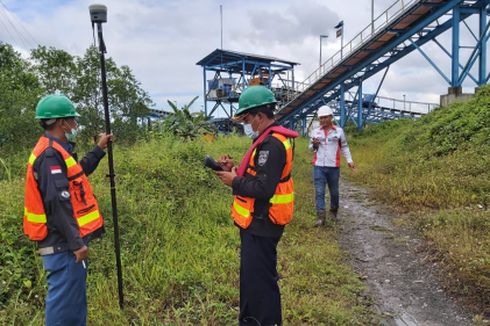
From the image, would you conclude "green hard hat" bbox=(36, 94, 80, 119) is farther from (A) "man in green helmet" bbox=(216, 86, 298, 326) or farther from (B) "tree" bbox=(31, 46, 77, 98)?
(B) "tree" bbox=(31, 46, 77, 98)

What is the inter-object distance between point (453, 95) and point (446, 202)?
972 centimetres

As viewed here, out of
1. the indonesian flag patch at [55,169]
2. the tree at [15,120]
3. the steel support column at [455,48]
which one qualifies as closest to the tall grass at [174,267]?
the indonesian flag patch at [55,169]

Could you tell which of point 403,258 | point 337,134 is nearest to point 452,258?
point 403,258

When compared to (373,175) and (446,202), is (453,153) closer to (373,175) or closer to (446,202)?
(373,175)

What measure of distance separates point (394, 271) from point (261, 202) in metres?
2.68

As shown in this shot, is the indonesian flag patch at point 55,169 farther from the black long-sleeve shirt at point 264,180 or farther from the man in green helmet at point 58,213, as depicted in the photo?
the black long-sleeve shirt at point 264,180

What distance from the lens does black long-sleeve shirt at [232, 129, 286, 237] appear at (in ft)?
8.28

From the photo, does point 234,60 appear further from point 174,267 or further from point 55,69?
point 174,267

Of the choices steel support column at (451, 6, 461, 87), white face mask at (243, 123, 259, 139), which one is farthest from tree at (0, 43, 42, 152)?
steel support column at (451, 6, 461, 87)

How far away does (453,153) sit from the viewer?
8.51 meters

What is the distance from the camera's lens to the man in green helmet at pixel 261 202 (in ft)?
8.45

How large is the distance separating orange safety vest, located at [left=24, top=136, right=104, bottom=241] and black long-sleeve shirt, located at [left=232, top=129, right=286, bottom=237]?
104 cm

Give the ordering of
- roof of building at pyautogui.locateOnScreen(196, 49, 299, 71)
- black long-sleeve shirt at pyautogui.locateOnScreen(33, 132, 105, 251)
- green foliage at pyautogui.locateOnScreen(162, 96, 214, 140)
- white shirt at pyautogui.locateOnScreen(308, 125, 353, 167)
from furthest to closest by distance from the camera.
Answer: roof of building at pyautogui.locateOnScreen(196, 49, 299, 71), green foliage at pyautogui.locateOnScreen(162, 96, 214, 140), white shirt at pyautogui.locateOnScreen(308, 125, 353, 167), black long-sleeve shirt at pyautogui.locateOnScreen(33, 132, 105, 251)

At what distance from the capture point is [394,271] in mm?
4543
